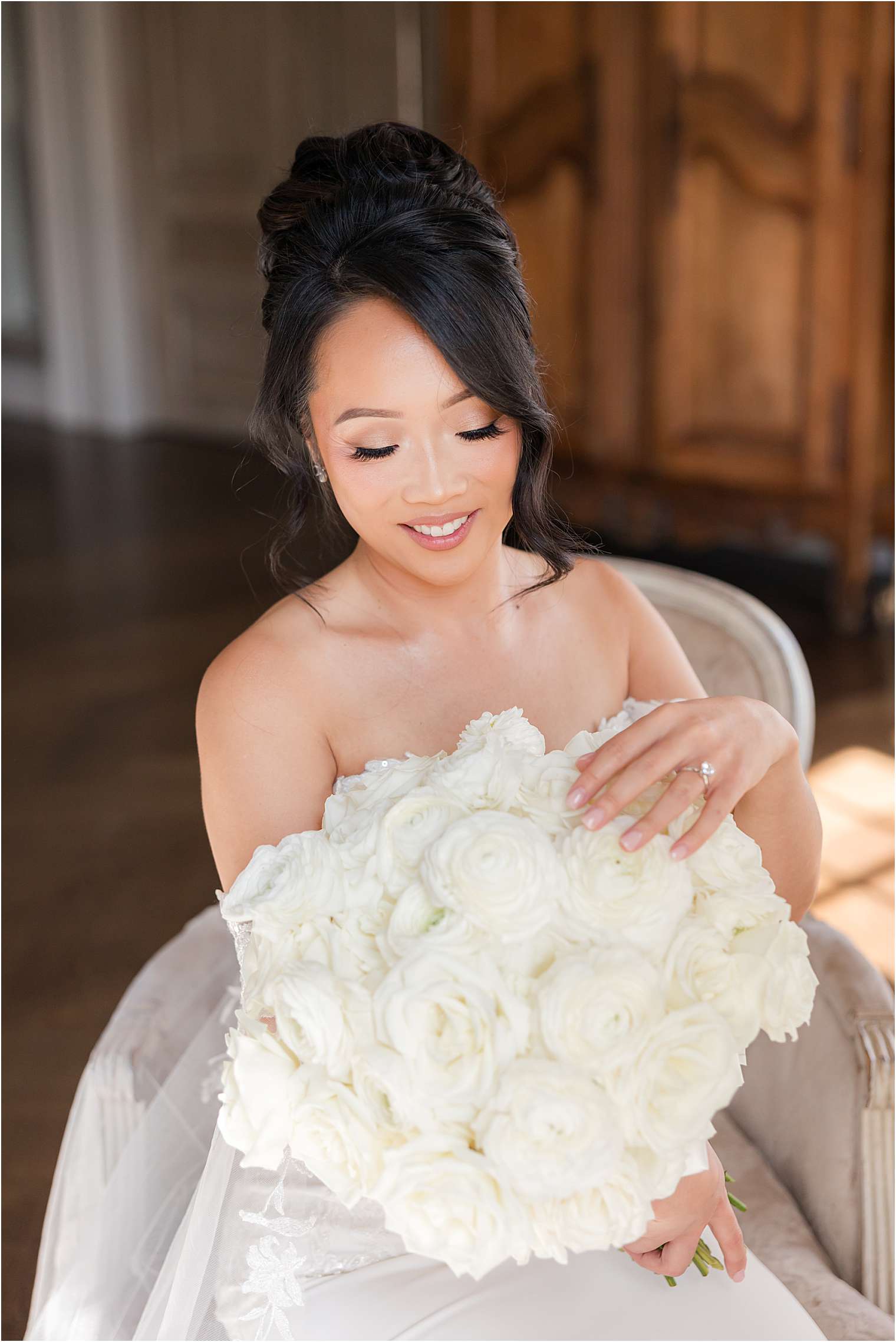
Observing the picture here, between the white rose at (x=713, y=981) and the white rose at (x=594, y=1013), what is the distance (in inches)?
1.6

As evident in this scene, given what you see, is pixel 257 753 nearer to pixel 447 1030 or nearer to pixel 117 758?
pixel 447 1030

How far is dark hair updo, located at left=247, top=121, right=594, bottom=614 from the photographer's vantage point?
127 cm

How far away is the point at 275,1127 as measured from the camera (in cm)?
90

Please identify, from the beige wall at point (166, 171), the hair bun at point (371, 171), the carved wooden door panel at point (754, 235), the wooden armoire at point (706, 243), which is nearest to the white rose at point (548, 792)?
the hair bun at point (371, 171)

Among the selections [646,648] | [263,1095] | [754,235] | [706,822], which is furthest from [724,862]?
[754,235]

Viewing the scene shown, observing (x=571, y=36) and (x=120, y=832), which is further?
(x=571, y=36)

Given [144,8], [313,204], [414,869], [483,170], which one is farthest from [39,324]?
[414,869]

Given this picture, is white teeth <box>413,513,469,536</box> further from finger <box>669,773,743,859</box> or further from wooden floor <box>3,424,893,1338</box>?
finger <box>669,773,743,859</box>

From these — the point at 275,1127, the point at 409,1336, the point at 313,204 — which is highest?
the point at 313,204

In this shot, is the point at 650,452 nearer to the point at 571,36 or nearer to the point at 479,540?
the point at 571,36

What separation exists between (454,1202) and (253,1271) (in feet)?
1.71

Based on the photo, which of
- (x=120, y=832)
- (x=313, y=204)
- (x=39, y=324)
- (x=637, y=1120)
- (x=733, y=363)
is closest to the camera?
(x=637, y=1120)

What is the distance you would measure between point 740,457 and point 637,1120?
4.05 metres

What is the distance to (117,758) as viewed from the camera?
399cm
